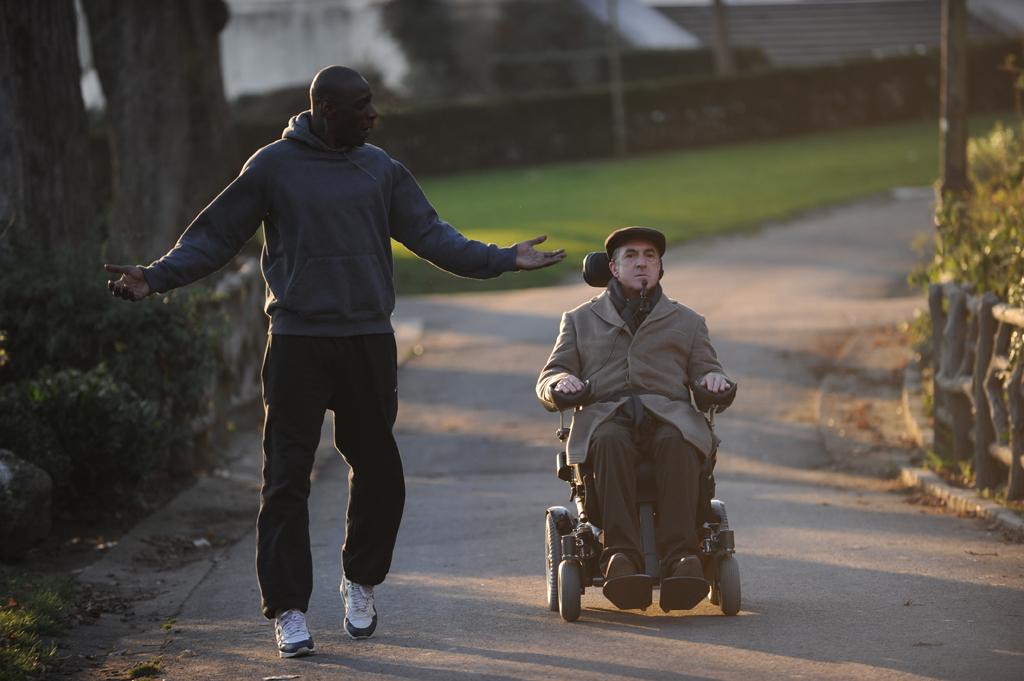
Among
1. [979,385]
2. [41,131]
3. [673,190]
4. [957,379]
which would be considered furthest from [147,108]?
[673,190]

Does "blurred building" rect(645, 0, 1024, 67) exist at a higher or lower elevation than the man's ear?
higher

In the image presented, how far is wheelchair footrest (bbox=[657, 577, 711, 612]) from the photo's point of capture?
671cm

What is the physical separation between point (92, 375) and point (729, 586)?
4.48 meters

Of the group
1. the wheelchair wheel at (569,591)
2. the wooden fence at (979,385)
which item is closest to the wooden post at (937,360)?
the wooden fence at (979,385)

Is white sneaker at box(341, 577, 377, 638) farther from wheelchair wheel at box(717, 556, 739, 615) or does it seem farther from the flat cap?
the flat cap

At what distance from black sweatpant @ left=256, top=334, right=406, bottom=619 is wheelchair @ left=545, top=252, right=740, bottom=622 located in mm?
788

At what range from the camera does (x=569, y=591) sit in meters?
6.96

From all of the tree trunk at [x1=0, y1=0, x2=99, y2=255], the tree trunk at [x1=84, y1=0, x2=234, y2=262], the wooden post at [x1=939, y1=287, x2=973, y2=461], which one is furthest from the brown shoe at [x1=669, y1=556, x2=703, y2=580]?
the tree trunk at [x1=84, y1=0, x2=234, y2=262]

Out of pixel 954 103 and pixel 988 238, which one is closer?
pixel 988 238

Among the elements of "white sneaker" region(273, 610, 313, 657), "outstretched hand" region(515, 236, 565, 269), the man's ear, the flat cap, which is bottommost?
"white sneaker" region(273, 610, 313, 657)

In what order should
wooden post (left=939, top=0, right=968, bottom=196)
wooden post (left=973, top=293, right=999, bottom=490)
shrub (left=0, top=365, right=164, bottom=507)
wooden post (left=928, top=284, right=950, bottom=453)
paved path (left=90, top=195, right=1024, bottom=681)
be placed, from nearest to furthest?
paved path (left=90, top=195, right=1024, bottom=681) < shrub (left=0, top=365, right=164, bottom=507) < wooden post (left=973, top=293, right=999, bottom=490) < wooden post (left=928, top=284, right=950, bottom=453) < wooden post (left=939, top=0, right=968, bottom=196)

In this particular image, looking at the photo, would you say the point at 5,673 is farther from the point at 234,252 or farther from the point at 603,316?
the point at 603,316

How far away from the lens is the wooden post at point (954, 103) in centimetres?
1490

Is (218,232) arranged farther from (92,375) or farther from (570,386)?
(92,375)
